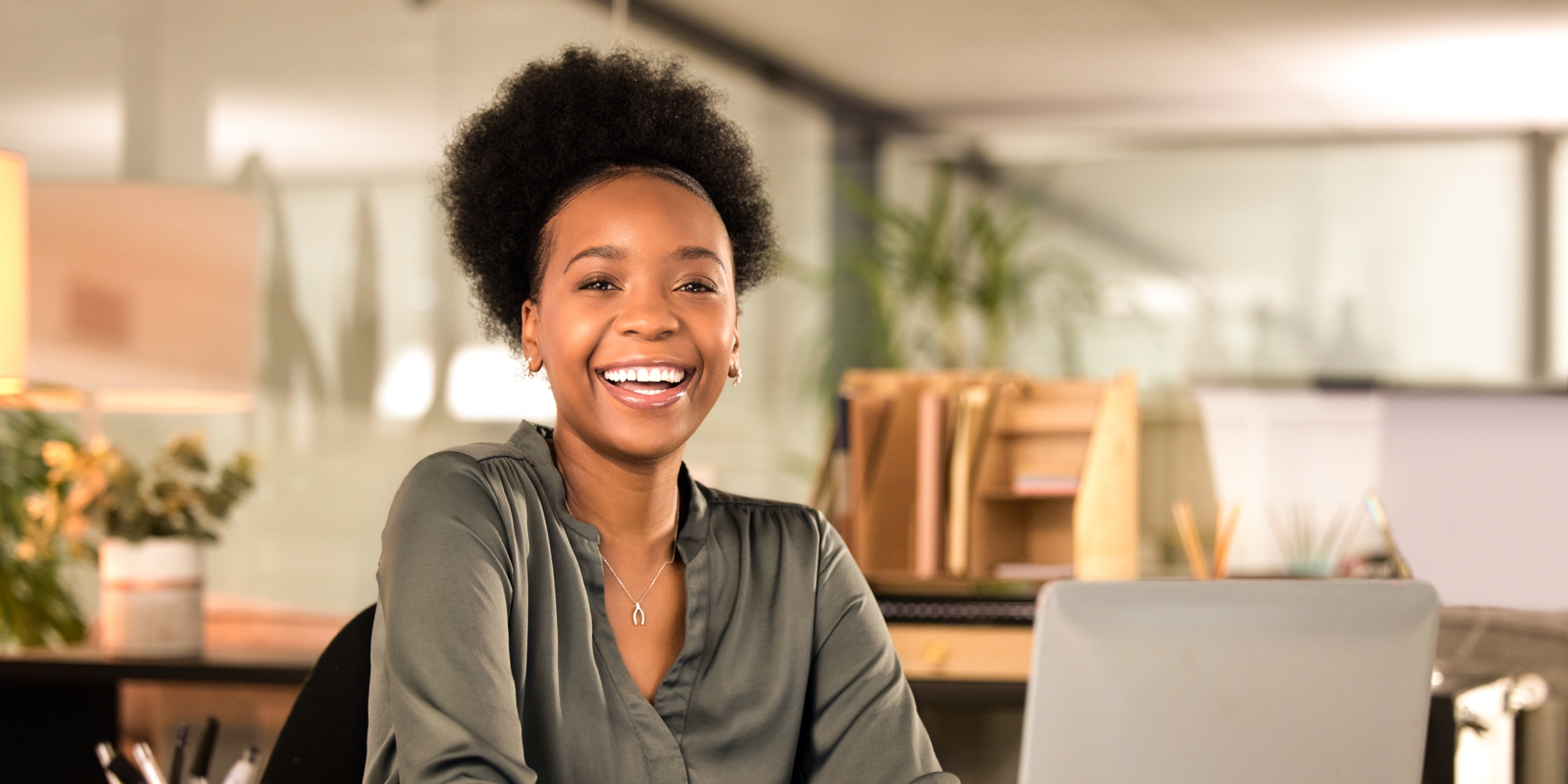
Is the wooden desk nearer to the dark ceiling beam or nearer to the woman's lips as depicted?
the woman's lips

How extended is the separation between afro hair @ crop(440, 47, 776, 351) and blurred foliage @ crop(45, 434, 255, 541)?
3.82 feet

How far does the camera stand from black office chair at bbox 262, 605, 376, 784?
120 cm

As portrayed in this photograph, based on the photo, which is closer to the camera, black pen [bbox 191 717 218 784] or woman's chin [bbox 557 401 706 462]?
woman's chin [bbox 557 401 706 462]

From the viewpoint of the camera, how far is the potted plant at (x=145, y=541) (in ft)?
7.34

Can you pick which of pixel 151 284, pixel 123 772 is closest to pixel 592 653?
pixel 123 772

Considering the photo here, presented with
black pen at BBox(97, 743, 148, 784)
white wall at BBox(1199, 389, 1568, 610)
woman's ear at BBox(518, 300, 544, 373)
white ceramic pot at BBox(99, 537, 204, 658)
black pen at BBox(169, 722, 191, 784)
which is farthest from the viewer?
white wall at BBox(1199, 389, 1568, 610)

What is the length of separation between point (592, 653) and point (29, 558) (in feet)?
6.83

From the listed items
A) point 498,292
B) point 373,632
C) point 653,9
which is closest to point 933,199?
point 653,9

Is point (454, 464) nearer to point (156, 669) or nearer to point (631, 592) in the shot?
point (631, 592)

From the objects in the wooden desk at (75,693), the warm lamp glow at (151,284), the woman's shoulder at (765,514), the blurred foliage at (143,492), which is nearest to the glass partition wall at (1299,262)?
the warm lamp glow at (151,284)

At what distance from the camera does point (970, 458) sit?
249cm

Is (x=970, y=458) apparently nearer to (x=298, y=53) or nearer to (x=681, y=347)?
(x=681, y=347)

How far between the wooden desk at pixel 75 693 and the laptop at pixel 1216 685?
1.40 m

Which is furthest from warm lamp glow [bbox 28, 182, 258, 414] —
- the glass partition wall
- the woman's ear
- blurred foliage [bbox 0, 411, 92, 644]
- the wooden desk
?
the glass partition wall
